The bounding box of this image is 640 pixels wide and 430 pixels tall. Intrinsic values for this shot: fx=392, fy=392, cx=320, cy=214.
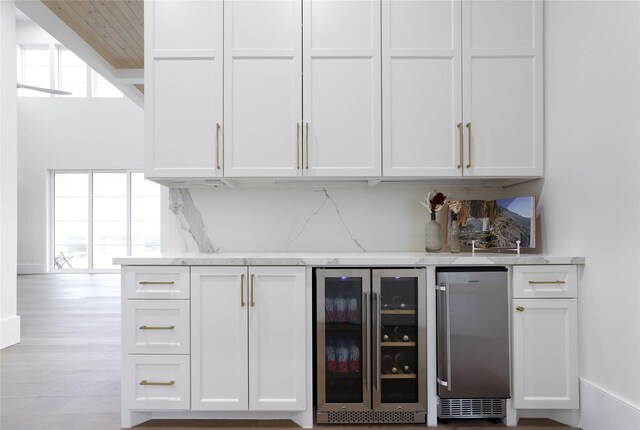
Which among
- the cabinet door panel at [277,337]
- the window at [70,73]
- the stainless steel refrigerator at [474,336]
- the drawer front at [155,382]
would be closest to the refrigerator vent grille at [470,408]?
the stainless steel refrigerator at [474,336]

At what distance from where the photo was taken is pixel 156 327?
6.82ft

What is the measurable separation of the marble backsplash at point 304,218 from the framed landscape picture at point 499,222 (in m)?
0.24

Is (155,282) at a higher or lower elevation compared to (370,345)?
higher

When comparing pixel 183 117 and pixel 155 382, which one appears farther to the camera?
pixel 183 117

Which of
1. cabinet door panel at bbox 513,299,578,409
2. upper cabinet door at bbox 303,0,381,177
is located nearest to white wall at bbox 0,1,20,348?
upper cabinet door at bbox 303,0,381,177

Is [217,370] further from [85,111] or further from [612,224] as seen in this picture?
[85,111]

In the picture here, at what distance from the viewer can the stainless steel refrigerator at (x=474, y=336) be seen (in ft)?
6.77

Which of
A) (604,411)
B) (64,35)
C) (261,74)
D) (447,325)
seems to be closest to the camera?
(604,411)

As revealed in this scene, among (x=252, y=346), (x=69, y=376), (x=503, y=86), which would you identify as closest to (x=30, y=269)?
(x=69, y=376)

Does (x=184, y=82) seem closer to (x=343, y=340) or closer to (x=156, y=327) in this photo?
(x=156, y=327)

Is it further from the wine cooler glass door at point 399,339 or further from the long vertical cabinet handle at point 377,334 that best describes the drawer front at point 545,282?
the long vertical cabinet handle at point 377,334

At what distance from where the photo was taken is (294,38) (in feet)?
7.45

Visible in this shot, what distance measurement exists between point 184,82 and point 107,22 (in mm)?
2048

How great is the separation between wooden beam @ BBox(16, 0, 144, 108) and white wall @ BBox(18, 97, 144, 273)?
3.88m
